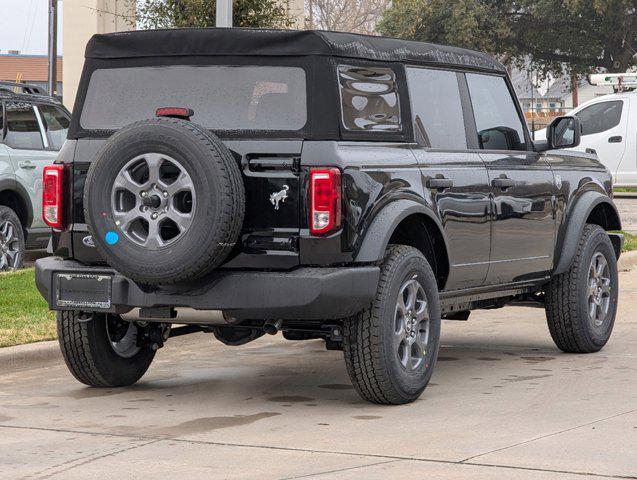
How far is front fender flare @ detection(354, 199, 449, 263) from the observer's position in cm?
713

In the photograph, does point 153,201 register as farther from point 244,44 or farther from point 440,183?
point 440,183

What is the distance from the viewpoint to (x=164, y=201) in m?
6.98

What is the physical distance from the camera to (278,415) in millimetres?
7316

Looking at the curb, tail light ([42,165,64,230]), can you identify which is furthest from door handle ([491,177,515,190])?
the curb

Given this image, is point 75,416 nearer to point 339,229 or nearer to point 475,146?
point 339,229

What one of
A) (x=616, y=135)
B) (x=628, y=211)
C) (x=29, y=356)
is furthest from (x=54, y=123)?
(x=616, y=135)

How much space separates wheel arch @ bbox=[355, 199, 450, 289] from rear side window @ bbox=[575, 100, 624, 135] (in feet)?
60.0

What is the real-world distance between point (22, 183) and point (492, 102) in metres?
6.98

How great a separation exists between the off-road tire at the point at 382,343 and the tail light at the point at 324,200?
50 centimetres

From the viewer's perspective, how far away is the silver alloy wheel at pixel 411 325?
7.46 m

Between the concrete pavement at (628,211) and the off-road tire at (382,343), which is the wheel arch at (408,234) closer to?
the off-road tire at (382,343)

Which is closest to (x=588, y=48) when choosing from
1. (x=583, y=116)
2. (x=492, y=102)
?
(x=583, y=116)

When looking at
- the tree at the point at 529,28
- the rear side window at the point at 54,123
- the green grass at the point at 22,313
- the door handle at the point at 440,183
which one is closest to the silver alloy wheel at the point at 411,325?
the door handle at the point at 440,183

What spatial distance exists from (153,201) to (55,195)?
0.85 m
